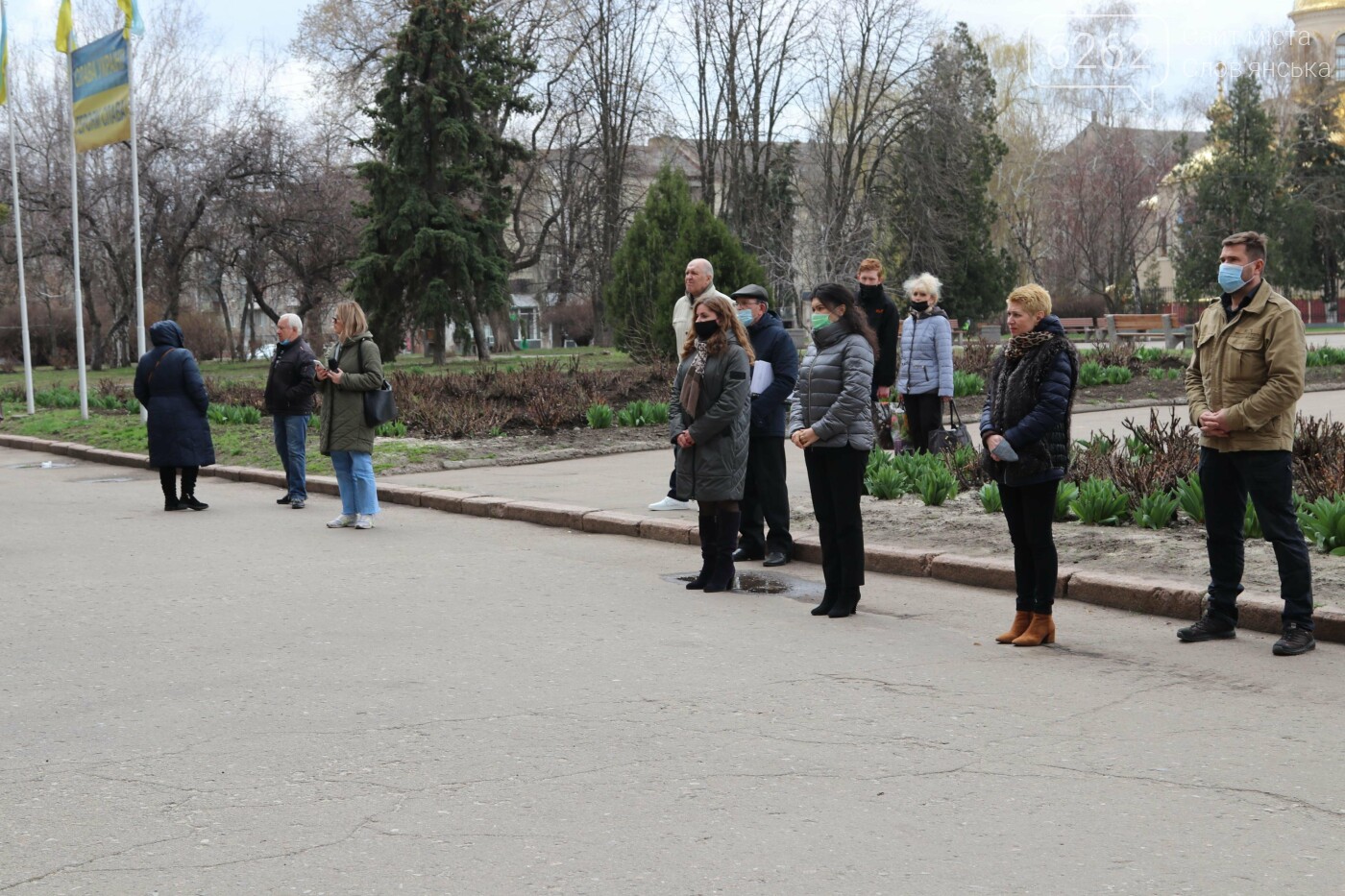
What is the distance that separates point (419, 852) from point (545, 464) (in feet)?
40.1

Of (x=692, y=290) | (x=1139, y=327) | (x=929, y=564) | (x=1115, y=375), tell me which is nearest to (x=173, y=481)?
(x=692, y=290)

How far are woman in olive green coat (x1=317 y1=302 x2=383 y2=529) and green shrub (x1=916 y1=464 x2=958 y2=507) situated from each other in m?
4.42

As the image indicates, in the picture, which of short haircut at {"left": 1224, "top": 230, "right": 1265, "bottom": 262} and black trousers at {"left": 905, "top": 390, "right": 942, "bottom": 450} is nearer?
short haircut at {"left": 1224, "top": 230, "right": 1265, "bottom": 262}

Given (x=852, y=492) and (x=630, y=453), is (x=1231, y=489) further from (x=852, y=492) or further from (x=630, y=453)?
(x=630, y=453)

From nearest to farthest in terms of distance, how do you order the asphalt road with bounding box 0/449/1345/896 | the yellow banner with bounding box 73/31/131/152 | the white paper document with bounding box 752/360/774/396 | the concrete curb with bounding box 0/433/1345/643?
1. the asphalt road with bounding box 0/449/1345/896
2. the concrete curb with bounding box 0/433/1345/643
3. the white paper document with bounding box 752/360/774/396
4. the yellow banner with bounding box 73/31/131/152

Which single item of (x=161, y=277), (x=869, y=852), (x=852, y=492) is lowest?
(x=869, y=852)

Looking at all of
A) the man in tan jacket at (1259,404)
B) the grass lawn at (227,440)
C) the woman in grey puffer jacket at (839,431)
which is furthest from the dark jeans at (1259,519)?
the grass lawn at (227,440)

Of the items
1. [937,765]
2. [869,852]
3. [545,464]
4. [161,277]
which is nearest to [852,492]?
[937,765]

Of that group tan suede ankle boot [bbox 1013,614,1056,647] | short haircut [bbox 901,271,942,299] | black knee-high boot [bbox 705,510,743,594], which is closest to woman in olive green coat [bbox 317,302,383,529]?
black knee-high boot [bbox 705,510,743,594]

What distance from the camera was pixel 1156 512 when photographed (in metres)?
9.72

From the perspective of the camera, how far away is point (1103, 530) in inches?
386

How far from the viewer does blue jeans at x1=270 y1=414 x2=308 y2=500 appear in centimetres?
1396

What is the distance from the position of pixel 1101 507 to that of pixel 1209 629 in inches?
110

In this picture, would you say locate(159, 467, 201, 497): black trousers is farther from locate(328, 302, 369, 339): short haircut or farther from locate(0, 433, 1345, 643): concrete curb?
locate(328, 302, 369, 339): short haircut
